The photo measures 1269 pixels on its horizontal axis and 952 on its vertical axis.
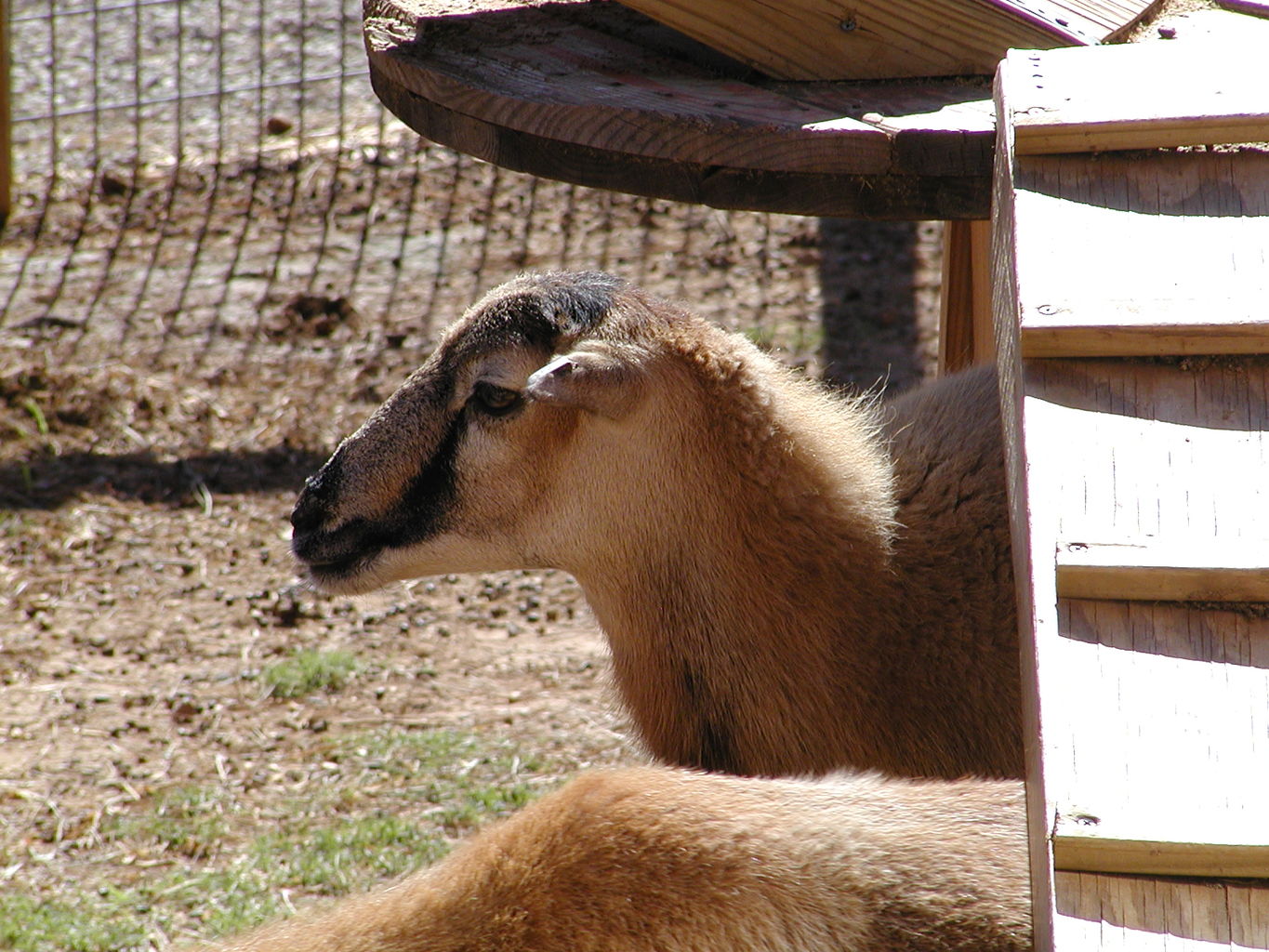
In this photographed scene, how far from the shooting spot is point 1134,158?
8.25 ft

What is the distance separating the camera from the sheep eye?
11.7 ft

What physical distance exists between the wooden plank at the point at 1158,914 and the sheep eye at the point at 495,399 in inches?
82.6

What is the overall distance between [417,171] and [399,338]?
2.02 metres

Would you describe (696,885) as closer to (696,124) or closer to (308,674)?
(696,124)

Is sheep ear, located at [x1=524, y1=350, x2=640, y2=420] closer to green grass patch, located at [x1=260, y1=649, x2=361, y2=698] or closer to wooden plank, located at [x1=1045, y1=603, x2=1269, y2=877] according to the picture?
wooden plank, located at [x1=1045, y1=603, x2=1269, y2=877]

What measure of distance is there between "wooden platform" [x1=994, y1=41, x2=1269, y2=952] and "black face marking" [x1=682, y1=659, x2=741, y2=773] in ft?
4.39

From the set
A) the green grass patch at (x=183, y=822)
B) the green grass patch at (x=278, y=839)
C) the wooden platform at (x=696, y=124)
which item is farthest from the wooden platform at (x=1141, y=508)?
the green grass patch at (x=183, y=822)

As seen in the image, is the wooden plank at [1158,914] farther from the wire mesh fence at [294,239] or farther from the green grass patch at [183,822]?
the wire mesh fence at [294,239]

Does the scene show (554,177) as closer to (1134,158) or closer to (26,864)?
(1134,158)

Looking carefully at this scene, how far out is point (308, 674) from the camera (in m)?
5.38

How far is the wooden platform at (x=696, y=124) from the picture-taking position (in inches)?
120

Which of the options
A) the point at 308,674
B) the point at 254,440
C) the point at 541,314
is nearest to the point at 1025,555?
the point at 541,314

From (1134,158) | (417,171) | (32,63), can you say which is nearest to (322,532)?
(1134,158)

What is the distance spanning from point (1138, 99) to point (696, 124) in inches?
35.8
